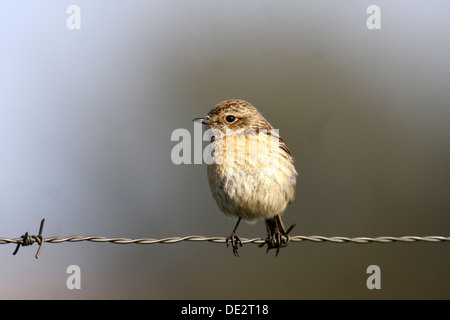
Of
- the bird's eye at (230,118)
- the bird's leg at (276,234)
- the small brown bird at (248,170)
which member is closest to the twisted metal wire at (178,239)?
the bird's leg at (276,234)

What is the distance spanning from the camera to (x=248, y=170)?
6410 mm

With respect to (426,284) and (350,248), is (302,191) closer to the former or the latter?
(350,248)

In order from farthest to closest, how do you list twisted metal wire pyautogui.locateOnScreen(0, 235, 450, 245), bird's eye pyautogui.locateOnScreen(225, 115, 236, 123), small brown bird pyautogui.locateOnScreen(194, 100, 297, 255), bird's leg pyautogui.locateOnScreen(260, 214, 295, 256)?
bird's eye pyautogui.locateOnScreen(225, 115, 236, 123) < small brown bird pyautogui.locateOnScreen(194, 100, 297, 255) < bird's leg pyautogui.locateOnScreen(260, 214, 295, 256) < twisted metal wire pyautogui.locateOnScreen(0, 235, 450, 245)

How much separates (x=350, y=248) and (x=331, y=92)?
20.6 ft

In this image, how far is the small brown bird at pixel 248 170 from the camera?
641 cm

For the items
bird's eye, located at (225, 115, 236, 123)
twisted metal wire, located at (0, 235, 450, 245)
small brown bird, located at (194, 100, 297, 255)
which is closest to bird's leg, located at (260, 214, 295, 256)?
small brown bird, located at (194, 100, 297, 255)

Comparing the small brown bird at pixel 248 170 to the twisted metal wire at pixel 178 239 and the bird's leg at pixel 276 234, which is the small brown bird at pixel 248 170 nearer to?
the bird's leg at pixel 276 234

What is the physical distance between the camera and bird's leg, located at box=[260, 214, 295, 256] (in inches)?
245

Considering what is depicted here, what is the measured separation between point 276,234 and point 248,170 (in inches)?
34.2

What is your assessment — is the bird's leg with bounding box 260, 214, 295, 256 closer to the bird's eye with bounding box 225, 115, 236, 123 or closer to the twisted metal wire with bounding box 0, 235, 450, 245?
the twisted metal wire with bounding box 0, 235, 450, 245

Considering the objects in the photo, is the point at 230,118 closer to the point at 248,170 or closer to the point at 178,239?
the point at 248,170

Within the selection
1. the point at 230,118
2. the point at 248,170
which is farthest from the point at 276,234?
the point at 230,118

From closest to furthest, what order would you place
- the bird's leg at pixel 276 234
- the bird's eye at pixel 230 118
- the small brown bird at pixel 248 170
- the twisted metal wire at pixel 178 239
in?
the twisted metal wire at pixel 178 239 → the bird's leg at pixel 276 234 → the small brown bird at pixel 248 170 → the bird's eye at pixel 230 118

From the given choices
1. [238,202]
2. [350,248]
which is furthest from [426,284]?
[238,202]
